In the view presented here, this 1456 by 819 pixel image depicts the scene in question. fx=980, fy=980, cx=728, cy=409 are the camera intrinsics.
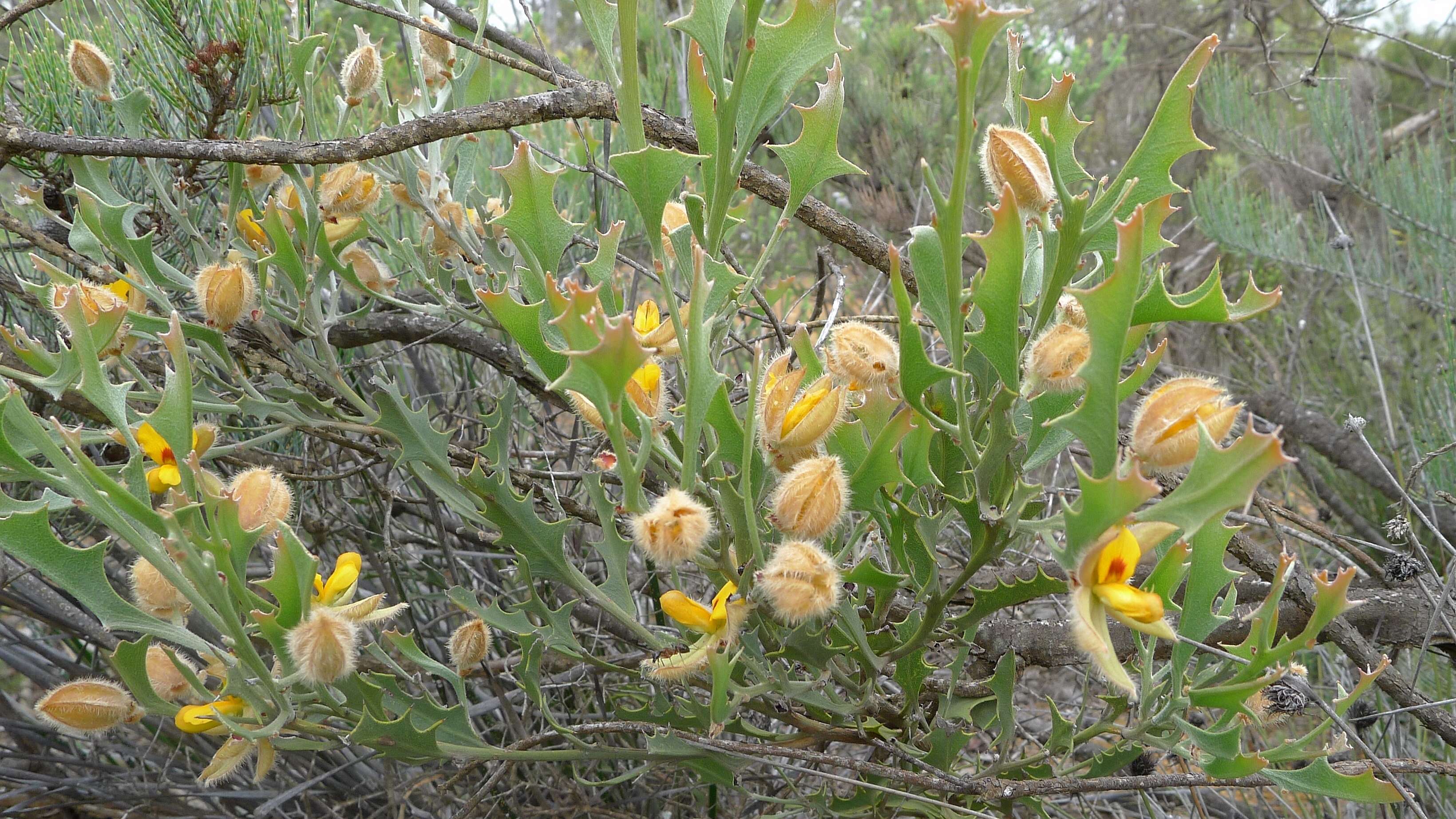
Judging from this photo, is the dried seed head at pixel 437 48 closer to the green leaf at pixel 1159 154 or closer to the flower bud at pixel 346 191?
the flower bud at pixel 346 191

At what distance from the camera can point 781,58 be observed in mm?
674

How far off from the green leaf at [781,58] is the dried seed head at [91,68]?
0.84 meters

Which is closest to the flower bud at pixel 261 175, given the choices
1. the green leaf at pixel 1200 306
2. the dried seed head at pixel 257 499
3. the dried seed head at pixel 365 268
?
the dried seed head at pixel 365 268

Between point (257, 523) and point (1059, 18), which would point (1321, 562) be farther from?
point (1059, 18)

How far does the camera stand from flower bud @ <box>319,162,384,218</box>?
1028 mm

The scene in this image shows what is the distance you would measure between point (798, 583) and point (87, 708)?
26.6 inches

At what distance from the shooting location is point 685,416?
66 cm

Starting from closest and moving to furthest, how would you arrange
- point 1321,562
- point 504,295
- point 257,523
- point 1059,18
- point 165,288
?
point 504,295 → point 257,523 → point 165,288 → point 1321,562 → point 1059,18

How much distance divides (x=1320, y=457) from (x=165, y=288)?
2.62 metres

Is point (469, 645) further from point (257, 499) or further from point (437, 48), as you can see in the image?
point (437, 48)

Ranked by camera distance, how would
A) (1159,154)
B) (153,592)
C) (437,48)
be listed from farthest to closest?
(437,48)
(153,592)
(1159,154)

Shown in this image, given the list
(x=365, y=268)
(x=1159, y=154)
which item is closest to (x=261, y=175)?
(x=365, y=268)

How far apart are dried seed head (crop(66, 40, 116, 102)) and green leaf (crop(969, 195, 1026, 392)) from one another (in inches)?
40.9

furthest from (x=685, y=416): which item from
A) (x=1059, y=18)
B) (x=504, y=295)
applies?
(x=1059, y=18)
